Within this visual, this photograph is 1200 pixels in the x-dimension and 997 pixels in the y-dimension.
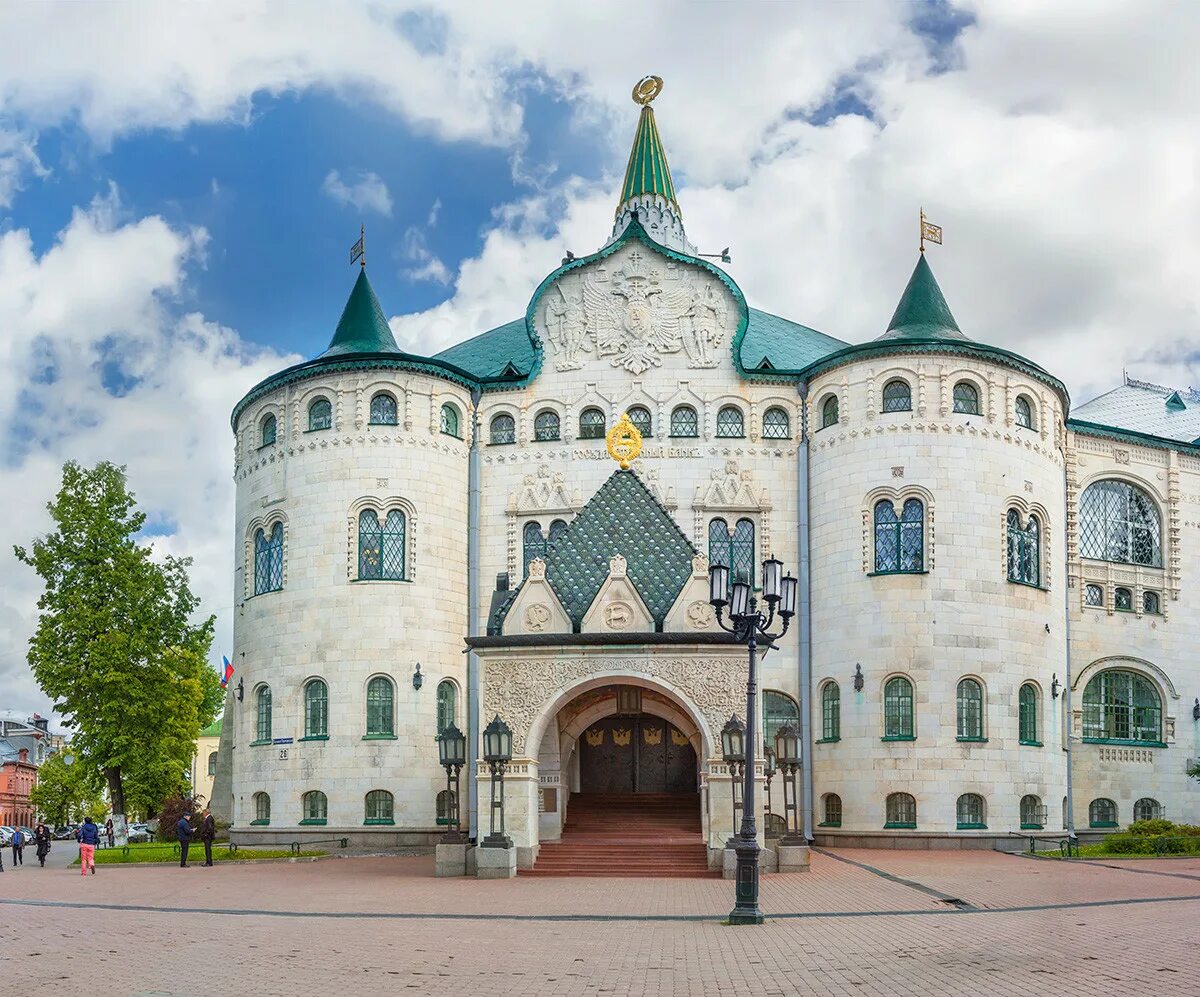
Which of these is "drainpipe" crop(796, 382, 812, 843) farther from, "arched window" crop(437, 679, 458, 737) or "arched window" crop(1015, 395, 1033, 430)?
"arched window" crop(437, 679, 458, 737)

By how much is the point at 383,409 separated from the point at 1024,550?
18098mm

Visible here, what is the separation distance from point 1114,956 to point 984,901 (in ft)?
21.7

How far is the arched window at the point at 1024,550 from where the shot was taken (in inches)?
1478

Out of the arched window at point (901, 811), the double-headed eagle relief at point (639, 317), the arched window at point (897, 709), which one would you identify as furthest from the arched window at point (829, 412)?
the arched window at point (901, 811)

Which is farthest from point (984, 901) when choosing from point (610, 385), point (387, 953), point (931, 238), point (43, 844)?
point (43, 844)

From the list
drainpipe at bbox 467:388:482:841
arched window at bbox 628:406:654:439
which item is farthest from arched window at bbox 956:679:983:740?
Answer: drainpipe at bbox 467:388:482:841

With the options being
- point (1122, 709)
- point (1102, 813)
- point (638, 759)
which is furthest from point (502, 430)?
point (1102, 813)

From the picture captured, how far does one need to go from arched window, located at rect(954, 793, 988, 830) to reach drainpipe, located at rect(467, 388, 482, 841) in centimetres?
1282

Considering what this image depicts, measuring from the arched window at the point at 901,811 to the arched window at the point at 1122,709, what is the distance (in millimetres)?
7922

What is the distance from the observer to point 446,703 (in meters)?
38.3

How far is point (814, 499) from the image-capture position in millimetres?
38562

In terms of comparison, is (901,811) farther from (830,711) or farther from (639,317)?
(639,317)

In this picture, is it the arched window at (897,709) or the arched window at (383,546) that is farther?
the arched window at (383,546)

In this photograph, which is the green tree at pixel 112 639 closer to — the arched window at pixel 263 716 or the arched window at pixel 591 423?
the arched window at pixel 263 716
